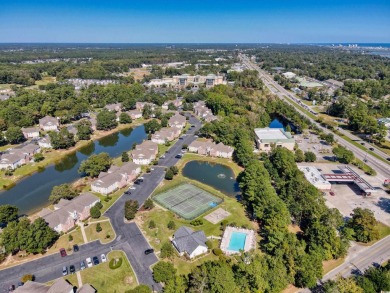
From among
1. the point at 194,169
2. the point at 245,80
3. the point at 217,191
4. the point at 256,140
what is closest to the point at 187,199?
the point at 217,191

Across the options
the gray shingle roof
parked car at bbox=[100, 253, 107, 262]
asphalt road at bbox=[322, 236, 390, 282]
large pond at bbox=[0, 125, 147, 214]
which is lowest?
large pond at bbox=[0, 125, 147, 214]

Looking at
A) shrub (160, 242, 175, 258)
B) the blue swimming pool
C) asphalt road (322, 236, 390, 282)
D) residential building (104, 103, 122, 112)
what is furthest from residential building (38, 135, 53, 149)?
asphalt road (322, 236, 390, 282)

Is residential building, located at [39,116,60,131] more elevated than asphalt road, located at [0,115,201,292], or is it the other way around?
residential building, located at [39,116,60,131]

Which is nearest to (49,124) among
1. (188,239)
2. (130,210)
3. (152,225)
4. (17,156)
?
(17,156)

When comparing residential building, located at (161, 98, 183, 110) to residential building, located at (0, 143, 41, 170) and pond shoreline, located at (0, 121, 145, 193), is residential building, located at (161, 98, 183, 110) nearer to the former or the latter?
pond shoreline, located at (0, 121, 145, 193)

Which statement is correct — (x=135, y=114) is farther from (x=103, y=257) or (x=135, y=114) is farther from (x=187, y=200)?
(x=103, y=257)

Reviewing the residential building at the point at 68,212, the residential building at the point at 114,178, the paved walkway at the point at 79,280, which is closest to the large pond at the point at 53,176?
the residential building at the point at 68,212
